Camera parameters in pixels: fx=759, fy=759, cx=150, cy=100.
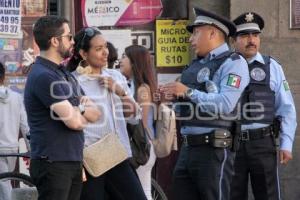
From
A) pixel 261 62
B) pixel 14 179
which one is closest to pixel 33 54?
pixel 14 179

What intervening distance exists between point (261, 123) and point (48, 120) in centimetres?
246

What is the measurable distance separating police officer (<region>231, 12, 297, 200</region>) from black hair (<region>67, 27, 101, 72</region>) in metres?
1.62

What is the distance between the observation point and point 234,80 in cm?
578

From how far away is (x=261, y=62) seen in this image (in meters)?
7.13

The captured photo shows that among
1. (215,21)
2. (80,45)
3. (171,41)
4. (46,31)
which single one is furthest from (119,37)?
(46,31)

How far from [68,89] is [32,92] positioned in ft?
0.83

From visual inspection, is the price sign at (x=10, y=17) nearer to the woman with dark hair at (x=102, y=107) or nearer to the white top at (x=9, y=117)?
the white top at (x=9, y=117)

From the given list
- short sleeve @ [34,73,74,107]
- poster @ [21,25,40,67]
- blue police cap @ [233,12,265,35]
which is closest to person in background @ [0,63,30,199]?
poster @ [21,25,40,67]

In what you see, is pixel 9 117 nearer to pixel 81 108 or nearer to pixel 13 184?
pixel 13 184

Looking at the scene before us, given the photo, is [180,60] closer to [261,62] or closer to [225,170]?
[261,62]

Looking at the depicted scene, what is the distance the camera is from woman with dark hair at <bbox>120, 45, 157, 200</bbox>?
6.88 metres

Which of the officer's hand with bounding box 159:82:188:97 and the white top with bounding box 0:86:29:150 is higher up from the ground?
the officer's hand with bounding box 159:82:188:97

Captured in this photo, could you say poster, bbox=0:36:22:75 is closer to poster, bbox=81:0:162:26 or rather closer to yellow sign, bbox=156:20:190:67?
poster, bbox=81:0:162:26

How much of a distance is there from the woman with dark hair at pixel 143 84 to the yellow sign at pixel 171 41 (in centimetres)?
191
